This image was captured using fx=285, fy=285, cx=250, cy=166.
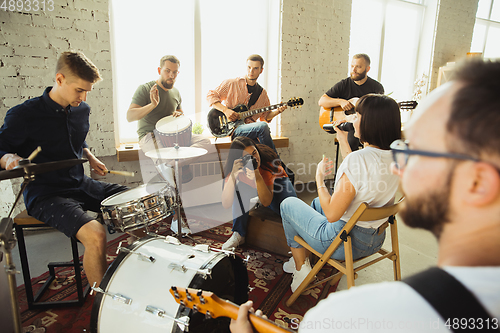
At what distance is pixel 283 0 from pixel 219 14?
0.90m

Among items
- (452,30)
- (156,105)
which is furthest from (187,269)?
(452,30)

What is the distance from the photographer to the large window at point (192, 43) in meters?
3.21

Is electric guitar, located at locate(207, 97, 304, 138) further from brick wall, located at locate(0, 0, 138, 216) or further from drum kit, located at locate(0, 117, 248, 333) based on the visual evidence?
drum kit, located at locate(0, 117, 248, 333)

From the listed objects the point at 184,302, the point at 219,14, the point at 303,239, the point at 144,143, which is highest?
the point at 219,14

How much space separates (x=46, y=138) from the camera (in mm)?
1876

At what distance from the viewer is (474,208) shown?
443mm

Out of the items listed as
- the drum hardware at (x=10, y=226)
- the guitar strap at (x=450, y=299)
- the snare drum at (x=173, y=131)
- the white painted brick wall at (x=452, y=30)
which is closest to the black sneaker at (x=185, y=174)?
the snare drum at (x=173, y=131)

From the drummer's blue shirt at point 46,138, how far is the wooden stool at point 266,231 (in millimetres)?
1251

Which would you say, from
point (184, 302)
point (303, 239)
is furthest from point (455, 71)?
point (303, 239)

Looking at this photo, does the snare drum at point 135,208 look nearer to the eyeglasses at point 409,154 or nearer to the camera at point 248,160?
the camera at point 248,160

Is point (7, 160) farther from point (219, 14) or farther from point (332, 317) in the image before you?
point (219, 14)

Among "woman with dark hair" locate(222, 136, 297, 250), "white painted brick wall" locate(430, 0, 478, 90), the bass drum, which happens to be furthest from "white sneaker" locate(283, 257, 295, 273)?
"white painted brick wall" locate(430, 0, 478, 90)

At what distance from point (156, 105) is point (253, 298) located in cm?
203

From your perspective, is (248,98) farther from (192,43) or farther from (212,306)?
(212,306)
